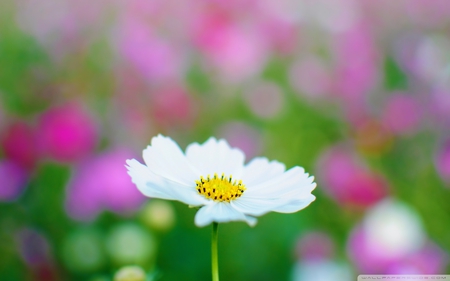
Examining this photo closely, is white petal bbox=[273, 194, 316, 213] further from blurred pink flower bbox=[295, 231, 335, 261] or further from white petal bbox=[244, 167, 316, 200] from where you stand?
blurred pink flower bbox=[295, 231, 335, 261]

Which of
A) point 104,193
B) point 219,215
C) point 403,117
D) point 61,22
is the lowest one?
point 219,215

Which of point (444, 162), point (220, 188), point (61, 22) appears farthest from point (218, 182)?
point (61, 22)

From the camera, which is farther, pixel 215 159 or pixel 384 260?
pixel 384 260

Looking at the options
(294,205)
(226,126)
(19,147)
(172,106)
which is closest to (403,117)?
(226,126)

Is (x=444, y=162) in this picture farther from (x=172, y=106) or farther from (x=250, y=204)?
(x=250, y=204)

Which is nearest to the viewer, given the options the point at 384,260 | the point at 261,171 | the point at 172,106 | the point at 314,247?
the point at 261,171

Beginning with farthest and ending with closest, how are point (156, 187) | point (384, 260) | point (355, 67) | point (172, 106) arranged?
point (355, 67)
point (172, 106)
point (384, 260)
point (156, 187)

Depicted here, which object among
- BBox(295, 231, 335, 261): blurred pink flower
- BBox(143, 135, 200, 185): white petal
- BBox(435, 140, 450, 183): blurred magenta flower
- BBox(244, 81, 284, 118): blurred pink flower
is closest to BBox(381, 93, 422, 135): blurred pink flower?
BBox(435, 140, 450, 183): blurred magenta flower

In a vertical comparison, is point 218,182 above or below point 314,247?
below
